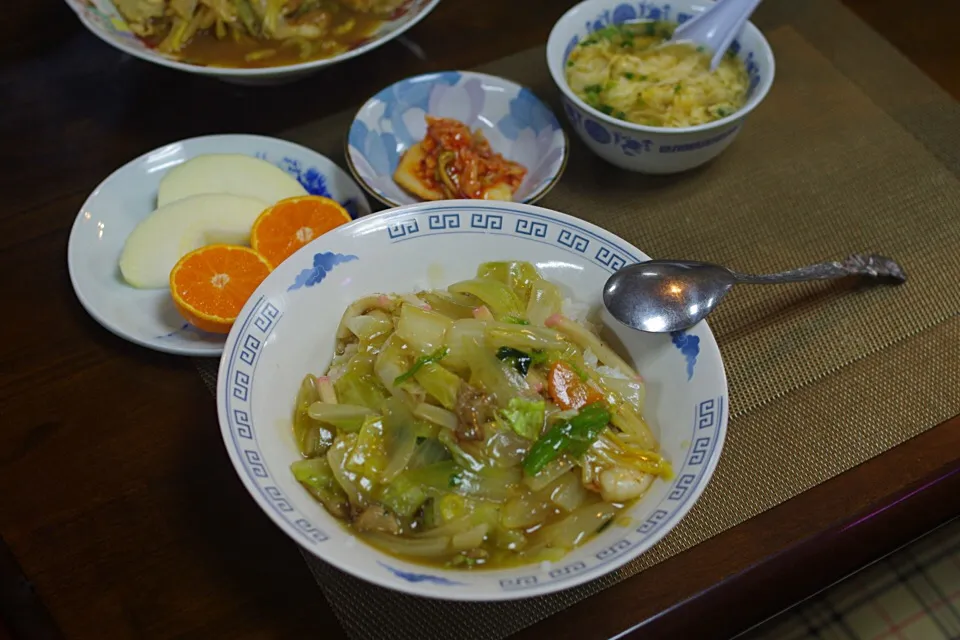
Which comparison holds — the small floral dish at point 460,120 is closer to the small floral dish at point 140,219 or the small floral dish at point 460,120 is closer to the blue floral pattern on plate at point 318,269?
the small floral dish at point 140,219

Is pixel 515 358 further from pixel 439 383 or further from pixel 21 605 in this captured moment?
pixel 21 605

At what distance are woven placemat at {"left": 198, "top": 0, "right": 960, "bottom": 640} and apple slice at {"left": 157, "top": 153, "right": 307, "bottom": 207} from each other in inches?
10.9

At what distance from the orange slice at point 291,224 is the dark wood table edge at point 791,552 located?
3.64ft

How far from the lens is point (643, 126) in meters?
2.14

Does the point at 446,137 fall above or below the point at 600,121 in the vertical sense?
below

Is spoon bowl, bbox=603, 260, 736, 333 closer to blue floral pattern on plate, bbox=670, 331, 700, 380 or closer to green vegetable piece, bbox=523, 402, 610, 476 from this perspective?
blue floral pattern on plate, bbox=670, 331, 700, 380

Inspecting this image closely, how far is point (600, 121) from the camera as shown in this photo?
2.18m

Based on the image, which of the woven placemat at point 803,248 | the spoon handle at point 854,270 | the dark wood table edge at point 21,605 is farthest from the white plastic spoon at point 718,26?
the dark wood table edge at point 21,605

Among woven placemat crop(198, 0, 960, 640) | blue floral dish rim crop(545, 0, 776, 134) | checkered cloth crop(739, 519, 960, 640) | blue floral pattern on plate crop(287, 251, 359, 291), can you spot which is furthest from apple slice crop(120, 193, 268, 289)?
checkered cloth crop(739, 519, 960, 640)

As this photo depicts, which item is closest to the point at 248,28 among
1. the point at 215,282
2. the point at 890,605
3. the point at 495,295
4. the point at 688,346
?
the point at 215,282

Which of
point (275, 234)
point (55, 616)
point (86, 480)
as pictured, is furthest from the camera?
point (275, 234)

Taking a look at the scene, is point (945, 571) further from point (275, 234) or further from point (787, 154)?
point (275, 234)

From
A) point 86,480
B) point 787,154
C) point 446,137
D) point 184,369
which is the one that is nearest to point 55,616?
point 86,480

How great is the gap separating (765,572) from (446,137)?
1.46m
